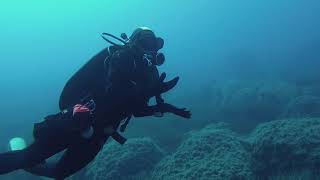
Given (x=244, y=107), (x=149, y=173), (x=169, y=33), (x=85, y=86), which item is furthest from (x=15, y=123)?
(x=169, y=33)

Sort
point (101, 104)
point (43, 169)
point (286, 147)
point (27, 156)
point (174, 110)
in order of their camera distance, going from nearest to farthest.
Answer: point (101, 104), point (174, 110), point (27, 156), point (43, 169), point (286, 147)

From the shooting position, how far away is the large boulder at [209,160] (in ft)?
26.0

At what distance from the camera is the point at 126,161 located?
1009 cm

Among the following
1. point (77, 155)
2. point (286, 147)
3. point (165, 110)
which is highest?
point (165, 110)

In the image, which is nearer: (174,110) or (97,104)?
(97,104)

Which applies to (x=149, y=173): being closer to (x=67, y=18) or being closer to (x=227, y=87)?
(x=227, y=87)

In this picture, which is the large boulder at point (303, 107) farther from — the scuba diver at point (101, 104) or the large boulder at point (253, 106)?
the scuba diver at point (101, 104)

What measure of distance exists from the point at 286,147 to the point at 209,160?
166cm

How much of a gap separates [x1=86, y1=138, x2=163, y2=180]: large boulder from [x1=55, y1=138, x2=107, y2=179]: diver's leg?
4446 mm

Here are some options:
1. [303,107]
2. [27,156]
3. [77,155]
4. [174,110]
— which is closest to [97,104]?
[77,155]

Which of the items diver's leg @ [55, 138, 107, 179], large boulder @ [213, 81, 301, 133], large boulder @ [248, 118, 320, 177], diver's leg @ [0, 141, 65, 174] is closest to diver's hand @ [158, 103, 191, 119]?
diver's leg @ [55, 138, 107, 179]

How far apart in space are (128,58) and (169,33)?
7297 inches

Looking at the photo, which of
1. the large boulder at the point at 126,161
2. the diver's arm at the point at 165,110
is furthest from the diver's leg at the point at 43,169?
the large boulder at the point at 126,161

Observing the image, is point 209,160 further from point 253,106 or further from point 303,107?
point 253,106
